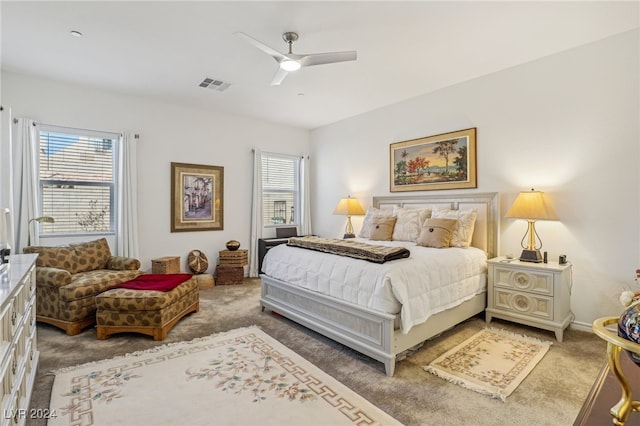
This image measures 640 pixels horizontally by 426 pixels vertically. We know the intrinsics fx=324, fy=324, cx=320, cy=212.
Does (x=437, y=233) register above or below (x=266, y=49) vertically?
below

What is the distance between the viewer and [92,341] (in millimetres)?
3035

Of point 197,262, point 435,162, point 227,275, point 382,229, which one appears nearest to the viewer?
point 382,229

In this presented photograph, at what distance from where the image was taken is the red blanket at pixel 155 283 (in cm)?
332

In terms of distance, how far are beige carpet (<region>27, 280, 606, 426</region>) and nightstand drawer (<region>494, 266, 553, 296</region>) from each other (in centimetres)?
45

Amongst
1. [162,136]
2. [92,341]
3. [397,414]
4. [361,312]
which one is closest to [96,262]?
[92,341]

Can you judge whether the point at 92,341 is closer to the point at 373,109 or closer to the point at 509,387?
the point at 509,387

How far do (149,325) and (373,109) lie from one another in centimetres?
446

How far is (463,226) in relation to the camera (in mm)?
3869

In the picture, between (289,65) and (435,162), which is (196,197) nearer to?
(289,65)

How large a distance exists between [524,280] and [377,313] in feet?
6.08

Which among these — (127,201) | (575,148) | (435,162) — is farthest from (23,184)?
(575,148)

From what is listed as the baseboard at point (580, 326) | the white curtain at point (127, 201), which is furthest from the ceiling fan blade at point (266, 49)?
the baseboard at point (580, 326)

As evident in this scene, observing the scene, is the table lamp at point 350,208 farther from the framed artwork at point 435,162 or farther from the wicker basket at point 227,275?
the wicker basket at point 227,275

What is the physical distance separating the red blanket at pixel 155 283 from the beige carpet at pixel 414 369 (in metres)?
0.45
